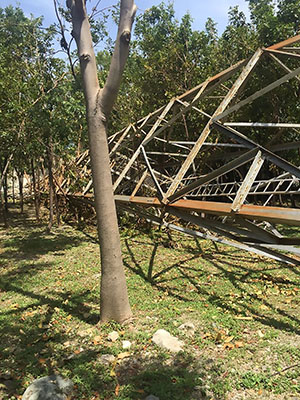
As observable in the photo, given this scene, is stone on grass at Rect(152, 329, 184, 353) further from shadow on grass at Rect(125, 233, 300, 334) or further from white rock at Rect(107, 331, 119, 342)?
shadow on grass at Rect(125, 233, 300, 334)

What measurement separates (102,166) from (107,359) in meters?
2.54

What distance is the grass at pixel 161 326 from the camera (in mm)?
3176

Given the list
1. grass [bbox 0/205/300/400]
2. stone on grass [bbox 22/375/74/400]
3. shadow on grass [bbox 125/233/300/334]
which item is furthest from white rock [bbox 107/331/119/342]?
shadow on grass [bbox 125/233/300/334]

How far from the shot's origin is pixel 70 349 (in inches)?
153

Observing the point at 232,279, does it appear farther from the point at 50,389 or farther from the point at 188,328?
the point at 50,389

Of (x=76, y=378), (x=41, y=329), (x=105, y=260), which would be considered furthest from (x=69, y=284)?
(x=76, y=378)

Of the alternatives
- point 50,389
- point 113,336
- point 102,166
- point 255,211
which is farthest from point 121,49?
point 50,389

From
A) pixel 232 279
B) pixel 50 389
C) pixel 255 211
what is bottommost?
pixel 232 279

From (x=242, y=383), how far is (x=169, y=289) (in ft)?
8.94

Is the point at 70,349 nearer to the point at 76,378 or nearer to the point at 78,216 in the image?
the point at 76,378

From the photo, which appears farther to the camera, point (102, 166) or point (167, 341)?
point (102, 166)

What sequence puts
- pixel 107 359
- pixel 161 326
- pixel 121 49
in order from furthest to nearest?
pixel 161 326, pixel 121 49, pixel 107 359

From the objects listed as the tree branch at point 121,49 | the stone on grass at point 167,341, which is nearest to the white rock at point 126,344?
the stone on grass at point 167,341

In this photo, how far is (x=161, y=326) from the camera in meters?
4.34
